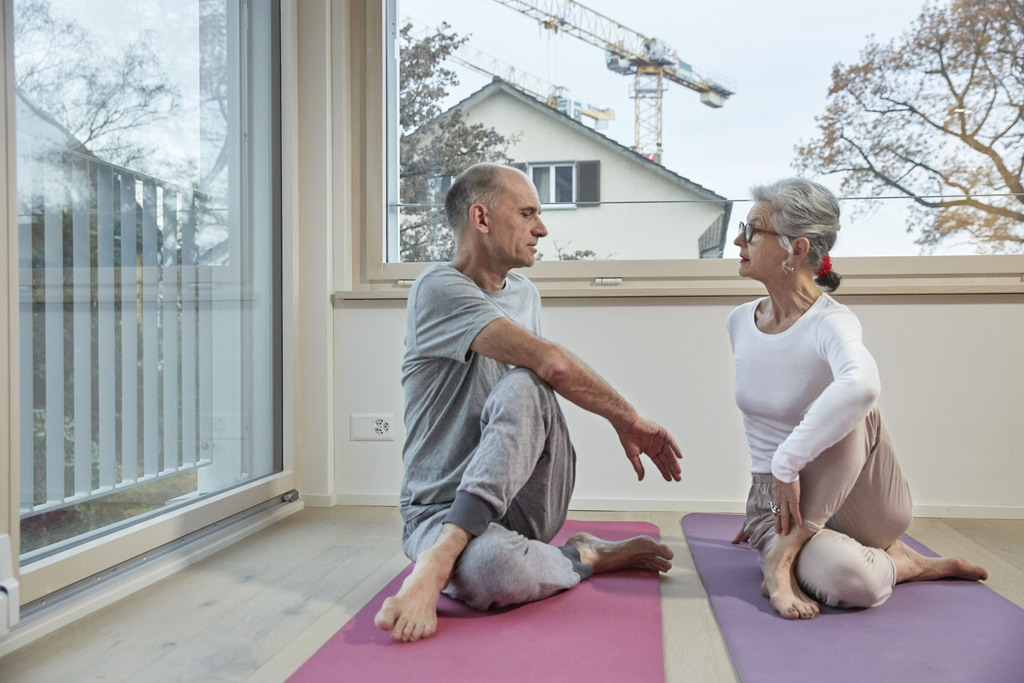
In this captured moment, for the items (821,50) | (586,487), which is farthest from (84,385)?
(821,50)

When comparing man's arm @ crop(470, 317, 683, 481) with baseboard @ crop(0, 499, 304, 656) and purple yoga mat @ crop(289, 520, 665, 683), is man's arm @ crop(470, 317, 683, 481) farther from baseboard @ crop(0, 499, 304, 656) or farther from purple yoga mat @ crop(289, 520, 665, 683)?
baseboard @ crop(0, 499, 304, 656)

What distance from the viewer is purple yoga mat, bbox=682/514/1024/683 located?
4.31 ft

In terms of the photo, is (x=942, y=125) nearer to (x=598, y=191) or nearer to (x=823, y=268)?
(x=598, y=191)

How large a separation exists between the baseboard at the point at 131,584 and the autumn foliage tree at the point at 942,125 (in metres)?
2.22

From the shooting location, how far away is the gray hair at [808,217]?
1.78 meters

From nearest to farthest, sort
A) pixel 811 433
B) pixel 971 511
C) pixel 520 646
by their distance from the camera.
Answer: pixel 520 646, pixel 811 433, pixel 971 511

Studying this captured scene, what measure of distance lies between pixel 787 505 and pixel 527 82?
198cm

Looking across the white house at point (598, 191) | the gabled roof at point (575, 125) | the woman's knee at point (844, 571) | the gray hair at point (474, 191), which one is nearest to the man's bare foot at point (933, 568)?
the woman's knee at point (844, 571)

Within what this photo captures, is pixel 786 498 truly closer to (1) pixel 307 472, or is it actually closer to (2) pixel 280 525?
(2) pixel 280 525

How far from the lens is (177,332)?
2.15 metres

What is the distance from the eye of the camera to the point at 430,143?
10.2ft

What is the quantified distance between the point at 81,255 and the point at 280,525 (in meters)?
1.11

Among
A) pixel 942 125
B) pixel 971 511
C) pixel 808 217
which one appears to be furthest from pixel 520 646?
pixel 942 125

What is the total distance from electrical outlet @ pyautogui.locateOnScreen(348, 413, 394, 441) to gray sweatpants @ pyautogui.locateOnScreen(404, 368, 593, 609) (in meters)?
1.12
